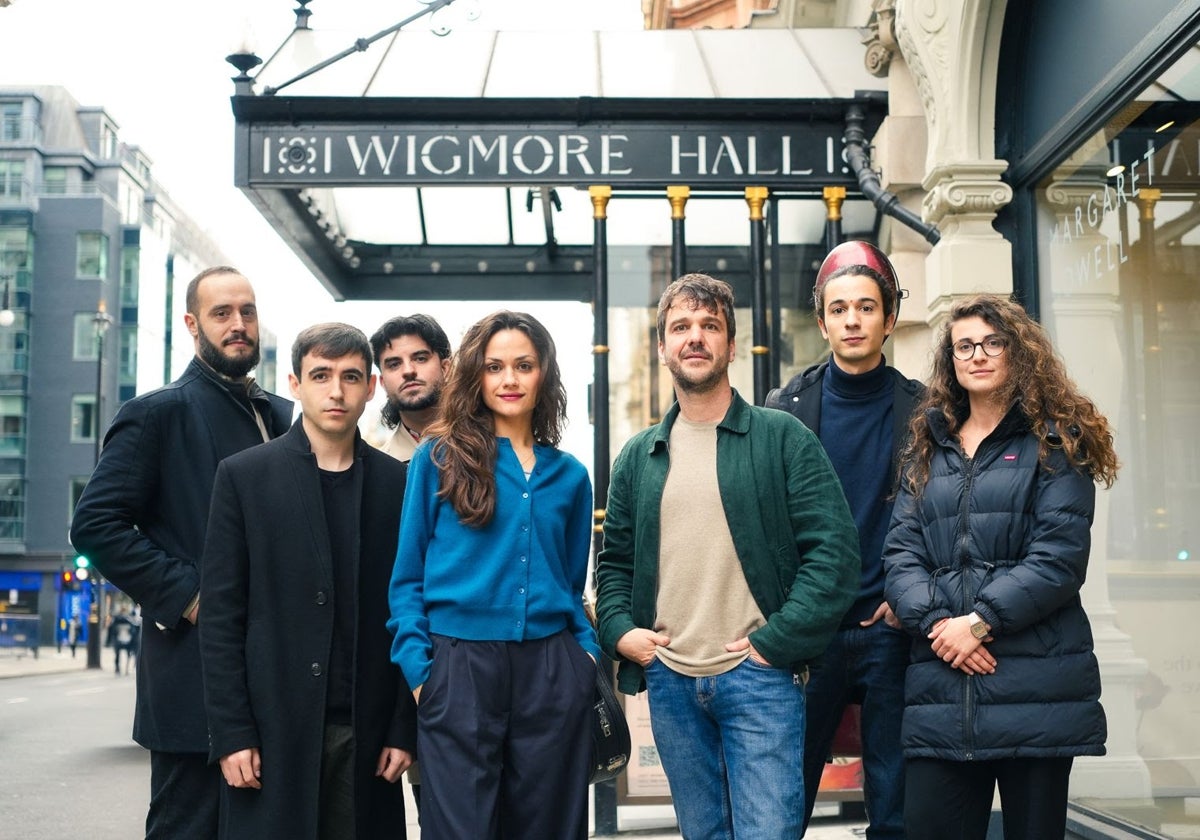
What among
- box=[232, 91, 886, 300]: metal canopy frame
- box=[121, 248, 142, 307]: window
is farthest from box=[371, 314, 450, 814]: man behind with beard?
box=[121, 248, 142, 307]: window

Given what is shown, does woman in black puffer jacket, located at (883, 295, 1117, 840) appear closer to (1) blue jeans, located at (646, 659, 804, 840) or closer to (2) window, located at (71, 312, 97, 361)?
(1) blue jeans, located at (646, 659, 804, 840)

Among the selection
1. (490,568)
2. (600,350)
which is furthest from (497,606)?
(600,350)

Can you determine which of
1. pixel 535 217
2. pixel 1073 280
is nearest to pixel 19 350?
pixel 535 217

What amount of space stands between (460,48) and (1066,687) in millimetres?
6970

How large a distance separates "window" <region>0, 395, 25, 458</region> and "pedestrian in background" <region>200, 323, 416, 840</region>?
65.6m

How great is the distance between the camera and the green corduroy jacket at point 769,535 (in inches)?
145

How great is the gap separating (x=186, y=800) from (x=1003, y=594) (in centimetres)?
248

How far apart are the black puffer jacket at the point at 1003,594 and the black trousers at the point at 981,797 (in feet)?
0.28

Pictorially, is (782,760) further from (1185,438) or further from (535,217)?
(535,217)

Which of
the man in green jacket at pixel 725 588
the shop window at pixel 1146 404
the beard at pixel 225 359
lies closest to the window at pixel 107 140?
the shop window at pixel 1146 404

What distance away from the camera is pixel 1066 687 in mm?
3586

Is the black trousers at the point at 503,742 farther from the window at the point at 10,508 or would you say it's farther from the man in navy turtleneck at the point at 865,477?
the window at the point at 10,508

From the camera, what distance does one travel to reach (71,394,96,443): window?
64.4 meters

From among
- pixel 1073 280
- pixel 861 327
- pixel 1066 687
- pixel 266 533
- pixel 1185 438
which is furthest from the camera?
pixel 1073 280
